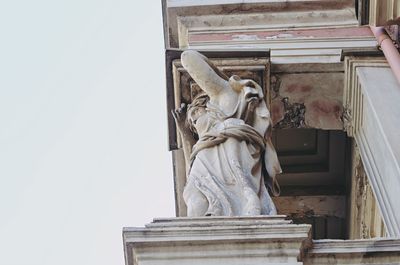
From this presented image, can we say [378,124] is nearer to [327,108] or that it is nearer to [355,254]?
[327,108]

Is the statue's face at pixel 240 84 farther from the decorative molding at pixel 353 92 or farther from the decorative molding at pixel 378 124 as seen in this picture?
the decorative molding at pixel 353 92

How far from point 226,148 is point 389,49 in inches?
127

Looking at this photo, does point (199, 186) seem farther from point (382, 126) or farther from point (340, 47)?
point (340, 47)

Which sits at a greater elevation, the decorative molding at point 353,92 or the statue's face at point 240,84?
the decorative molding at point 353,92

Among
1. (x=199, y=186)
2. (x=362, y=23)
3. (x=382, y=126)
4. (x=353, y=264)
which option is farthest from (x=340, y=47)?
(x=353, y=264)

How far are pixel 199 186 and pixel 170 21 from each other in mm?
5732

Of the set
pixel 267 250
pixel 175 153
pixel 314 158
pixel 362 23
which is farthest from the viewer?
pixel 314 158

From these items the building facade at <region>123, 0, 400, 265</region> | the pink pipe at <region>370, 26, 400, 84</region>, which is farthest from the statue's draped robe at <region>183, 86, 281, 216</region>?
the pink pipe at <region>370, 26, 400, 84</region>

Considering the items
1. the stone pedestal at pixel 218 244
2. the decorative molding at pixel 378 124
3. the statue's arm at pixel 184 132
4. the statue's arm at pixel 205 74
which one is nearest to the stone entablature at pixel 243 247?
the stone pedestal at pixel 218 244

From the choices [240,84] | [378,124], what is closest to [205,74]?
[240,84]

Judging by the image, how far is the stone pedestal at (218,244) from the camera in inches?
243

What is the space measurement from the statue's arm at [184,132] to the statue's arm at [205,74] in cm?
55

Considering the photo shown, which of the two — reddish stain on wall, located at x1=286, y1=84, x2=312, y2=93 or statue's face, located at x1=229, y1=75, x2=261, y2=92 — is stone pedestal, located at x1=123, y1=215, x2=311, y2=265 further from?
reddish stain on wall, located at x1=286, y1=84, x2=312, y2=93

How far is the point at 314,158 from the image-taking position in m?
13.7
